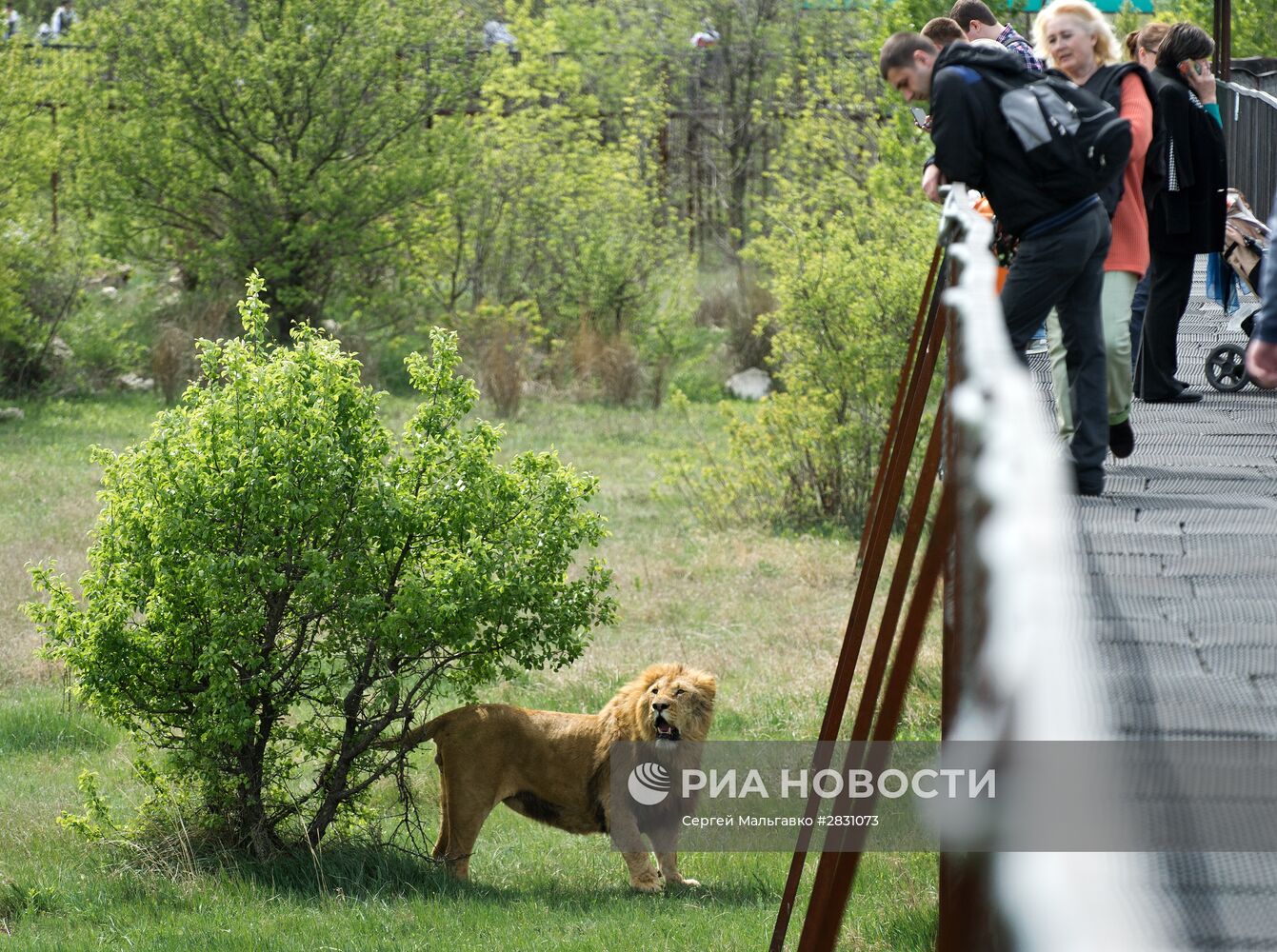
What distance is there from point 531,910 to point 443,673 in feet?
4.23

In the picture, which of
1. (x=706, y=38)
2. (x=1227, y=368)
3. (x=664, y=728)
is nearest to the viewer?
(x=664, y=728)

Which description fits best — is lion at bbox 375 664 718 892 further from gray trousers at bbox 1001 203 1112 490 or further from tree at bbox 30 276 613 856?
gray trousers at bbox 1001 203 1112 490

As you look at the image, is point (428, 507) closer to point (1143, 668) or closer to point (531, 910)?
point (531, 910)

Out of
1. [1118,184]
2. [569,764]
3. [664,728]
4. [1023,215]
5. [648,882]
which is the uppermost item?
[1118,184]

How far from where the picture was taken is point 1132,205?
18.2 ft

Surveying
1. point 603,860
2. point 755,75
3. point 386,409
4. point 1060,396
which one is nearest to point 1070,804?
point 1060,396

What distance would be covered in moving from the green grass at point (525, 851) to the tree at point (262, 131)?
22.9ft

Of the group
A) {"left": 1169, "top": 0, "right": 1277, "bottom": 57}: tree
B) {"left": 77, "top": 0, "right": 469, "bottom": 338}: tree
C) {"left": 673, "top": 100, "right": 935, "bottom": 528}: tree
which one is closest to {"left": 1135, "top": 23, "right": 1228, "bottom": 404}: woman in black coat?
{"left": 673, "top": 100, "right": 935, "bottom": 528}: tree

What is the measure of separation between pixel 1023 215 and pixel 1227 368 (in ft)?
9.79

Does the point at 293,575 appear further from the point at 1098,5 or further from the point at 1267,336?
the point at 1098,5

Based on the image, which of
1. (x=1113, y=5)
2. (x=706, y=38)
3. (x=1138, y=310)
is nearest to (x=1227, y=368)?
(x=1138, y=310)

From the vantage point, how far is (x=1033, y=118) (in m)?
4.52

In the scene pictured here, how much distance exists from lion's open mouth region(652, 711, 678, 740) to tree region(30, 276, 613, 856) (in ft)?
2.32

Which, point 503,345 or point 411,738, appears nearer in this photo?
point 411,738
